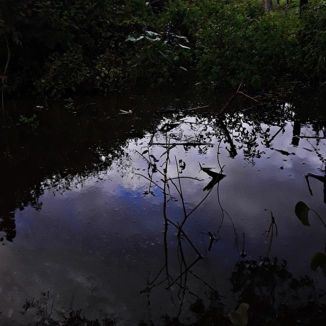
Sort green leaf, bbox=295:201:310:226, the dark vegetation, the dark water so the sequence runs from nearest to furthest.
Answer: green leaf, bbox=295:201:310:226 → the dark water → the dark vegetation

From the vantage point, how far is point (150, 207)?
18.7ft

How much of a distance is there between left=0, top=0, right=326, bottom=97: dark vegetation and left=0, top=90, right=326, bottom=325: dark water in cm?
180

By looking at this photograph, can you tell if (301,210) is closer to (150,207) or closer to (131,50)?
(150,207)

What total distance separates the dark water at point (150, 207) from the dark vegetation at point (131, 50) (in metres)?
1.80

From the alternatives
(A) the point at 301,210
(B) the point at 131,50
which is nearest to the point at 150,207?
(A) the point at 301,210

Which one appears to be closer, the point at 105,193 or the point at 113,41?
the point at 105,193

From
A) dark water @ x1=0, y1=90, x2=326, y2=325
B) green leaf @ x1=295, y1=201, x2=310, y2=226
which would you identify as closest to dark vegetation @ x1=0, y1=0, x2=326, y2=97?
dark water @ x1=0, y1=90, x2=326, y2=325

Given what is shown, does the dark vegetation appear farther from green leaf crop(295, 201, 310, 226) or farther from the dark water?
green leaf crop(295, 201, 310, 226)

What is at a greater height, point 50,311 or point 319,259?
point 319,259

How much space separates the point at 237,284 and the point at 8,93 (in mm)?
8804

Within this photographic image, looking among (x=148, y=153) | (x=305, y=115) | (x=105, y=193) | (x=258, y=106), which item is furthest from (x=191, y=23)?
(x=105, y=193)

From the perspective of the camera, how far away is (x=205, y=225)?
5.20m

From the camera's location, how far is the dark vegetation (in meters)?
10.5

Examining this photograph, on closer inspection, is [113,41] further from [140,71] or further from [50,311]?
[50,311]
